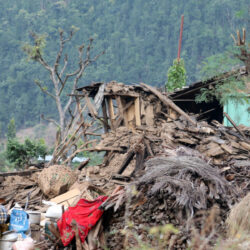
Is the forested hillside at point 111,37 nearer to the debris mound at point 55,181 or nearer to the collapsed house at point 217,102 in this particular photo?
the collapsed house at point 217,102

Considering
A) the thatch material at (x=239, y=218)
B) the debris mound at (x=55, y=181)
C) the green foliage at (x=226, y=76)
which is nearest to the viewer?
the thatch material at (x=239, y=218)

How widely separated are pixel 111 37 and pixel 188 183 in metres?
98.2

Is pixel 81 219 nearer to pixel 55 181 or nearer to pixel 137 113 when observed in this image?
pixel 55 181

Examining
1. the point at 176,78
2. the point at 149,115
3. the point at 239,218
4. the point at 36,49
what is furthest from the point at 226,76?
the point at 36,49

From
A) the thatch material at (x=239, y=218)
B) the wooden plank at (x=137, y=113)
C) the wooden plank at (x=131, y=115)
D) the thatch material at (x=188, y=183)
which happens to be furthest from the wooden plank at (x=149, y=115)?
the thatch material at (x=239, y=218)

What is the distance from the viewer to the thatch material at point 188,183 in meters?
7.18

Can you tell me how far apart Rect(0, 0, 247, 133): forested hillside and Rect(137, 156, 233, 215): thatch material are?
69791 millimetres

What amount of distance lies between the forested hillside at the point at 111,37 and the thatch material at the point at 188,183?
6979 cm

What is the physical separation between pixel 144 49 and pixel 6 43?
32.4 m

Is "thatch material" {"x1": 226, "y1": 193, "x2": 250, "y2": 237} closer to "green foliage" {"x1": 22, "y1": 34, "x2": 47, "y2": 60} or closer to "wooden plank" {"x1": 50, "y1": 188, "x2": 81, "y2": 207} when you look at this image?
"wooden plank" {"x1": 50, "y1": 188, "x2": 81, "y2": 207}

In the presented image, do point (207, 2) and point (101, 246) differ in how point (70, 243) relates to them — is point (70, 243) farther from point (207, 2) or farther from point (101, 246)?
point (207, 2)

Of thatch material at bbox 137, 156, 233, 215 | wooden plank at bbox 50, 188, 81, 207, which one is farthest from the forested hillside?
thatch material at bbox 137, 156, 233, 215

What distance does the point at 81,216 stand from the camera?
7562 mm

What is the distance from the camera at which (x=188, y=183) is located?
738cm
